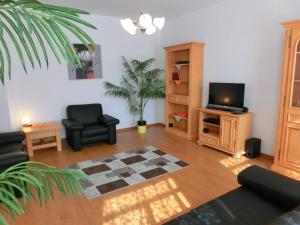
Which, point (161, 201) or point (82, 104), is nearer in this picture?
point (161, 201)

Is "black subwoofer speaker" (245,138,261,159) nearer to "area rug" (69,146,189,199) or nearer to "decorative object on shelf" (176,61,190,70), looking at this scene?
"area rug" (69,146,189,199)

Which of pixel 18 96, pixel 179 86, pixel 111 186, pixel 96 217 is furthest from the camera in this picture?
pixel 179 86

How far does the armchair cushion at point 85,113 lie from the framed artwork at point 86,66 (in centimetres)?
66

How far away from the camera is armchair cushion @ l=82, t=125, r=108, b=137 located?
412 centimetres

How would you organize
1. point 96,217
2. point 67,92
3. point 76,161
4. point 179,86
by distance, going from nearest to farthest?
point 96,217 < point 76,161 < point 67,92 < point 179,86

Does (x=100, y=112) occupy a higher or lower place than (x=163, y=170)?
higher

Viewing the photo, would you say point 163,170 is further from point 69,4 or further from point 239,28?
point 69,4

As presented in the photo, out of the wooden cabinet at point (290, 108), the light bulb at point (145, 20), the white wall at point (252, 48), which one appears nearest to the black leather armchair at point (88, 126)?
the light bulb at point (145, 20)

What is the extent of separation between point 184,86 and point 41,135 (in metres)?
3.18

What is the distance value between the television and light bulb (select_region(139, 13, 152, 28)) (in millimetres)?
1938

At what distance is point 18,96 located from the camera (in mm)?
4230

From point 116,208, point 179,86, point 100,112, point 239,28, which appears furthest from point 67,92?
point 239,28

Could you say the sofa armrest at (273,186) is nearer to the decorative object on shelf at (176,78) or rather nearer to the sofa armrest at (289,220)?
the sofa armrest at (289,220)

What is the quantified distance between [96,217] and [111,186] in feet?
1.99
